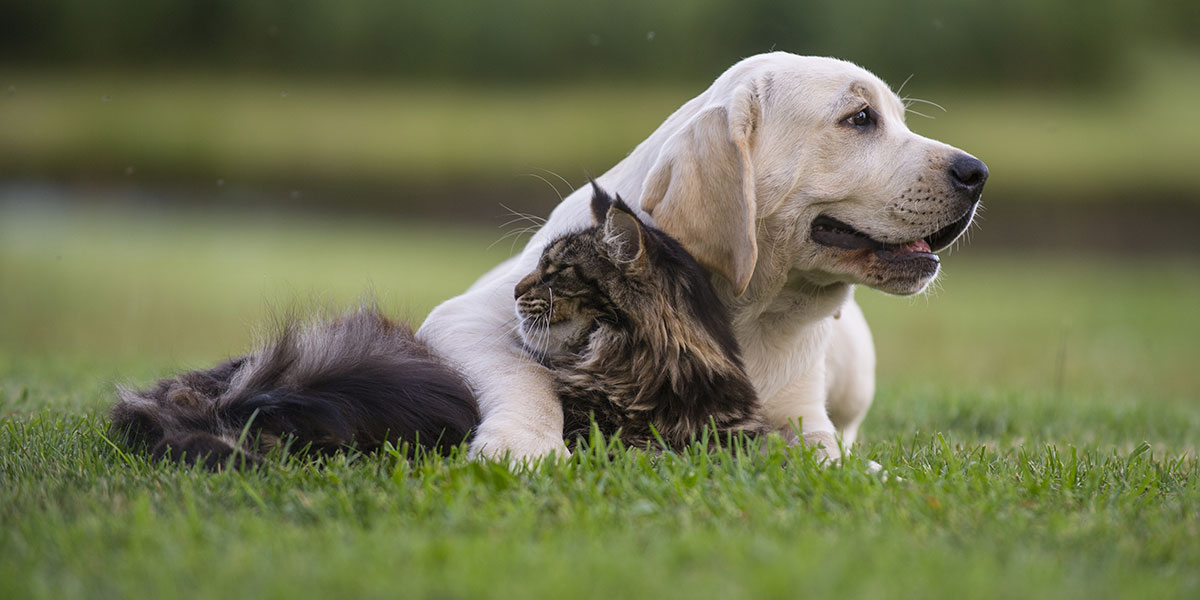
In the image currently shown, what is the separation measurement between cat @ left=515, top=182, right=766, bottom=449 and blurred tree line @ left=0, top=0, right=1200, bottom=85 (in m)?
13.9

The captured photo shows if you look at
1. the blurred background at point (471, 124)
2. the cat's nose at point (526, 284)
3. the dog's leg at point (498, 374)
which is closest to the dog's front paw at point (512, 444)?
the dog's leg at point (498, 374)

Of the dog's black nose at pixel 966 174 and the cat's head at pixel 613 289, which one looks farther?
the dog's black nose at pixel 966 174

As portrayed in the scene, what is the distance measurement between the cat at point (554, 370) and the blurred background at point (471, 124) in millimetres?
10881

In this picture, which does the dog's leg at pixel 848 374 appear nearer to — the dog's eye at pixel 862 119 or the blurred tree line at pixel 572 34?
the dog's eye at pixel 862 119

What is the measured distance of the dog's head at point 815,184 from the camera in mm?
3334

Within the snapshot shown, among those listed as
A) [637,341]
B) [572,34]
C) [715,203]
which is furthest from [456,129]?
[637,341]

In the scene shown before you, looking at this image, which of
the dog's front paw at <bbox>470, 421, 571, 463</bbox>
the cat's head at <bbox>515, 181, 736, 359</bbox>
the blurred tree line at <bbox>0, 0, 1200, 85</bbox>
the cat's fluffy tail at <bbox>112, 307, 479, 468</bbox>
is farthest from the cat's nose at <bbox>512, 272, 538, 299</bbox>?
the blurred tree line at <bbox>0, 0, 1200, 85</bbox>

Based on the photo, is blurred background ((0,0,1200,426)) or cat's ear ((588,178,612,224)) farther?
blurred background ((0,0,1200,426))

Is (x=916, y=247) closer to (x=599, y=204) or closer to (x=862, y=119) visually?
(x=862, y=119)

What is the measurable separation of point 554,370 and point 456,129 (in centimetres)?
1923

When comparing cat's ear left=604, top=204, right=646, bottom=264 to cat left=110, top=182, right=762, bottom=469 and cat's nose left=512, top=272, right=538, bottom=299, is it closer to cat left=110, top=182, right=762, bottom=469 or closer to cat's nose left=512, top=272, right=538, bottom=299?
cat left=110, top=182, right=762, bottom=469

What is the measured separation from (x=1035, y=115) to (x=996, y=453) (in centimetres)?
1804

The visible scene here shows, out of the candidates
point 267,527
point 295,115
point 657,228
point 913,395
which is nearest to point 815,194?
point 657,228

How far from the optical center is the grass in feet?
63.2
